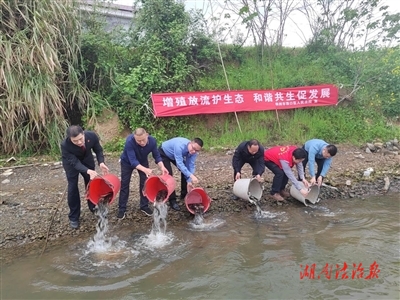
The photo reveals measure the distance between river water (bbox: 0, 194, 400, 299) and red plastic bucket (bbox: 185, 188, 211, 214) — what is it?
27cm

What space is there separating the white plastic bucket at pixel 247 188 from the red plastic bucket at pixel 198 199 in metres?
0.57

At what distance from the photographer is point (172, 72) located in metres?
9.48

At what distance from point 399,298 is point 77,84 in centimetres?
774

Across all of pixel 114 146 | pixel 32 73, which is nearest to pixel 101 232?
pixel 114 146

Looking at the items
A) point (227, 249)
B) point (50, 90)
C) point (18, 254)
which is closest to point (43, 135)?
point (50, 90)

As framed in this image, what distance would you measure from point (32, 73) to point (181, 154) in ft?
15.1

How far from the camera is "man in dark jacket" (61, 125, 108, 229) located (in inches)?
169

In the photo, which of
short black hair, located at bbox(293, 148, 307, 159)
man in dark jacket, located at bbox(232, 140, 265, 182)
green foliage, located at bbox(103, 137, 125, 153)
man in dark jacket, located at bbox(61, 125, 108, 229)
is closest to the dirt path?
man in dark jacket, located at bbox(61, 125, 108, 229)

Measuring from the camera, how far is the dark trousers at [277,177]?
19.4ft

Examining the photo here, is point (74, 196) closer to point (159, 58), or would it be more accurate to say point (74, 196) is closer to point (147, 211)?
point (147, 211)

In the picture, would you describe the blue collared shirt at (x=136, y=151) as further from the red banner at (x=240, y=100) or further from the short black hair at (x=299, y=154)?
the red banner at (x=240, y=100)

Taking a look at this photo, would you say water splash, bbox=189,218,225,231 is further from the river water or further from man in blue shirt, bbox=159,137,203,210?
man in blue shirt, bbox=159,137,203,210

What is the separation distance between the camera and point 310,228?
17.4 feet

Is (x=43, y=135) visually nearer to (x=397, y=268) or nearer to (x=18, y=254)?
(x=18, y=254)
